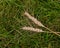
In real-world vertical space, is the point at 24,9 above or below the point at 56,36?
above

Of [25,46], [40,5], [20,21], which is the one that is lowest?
[25,46]

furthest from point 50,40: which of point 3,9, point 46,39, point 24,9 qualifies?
point 3,9

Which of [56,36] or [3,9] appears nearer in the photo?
[56,36]

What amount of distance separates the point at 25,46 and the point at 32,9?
47 cm

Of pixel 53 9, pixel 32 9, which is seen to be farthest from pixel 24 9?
pixel 53 9

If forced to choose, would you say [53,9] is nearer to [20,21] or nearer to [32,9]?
[32,9]

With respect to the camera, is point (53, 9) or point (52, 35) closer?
point (52, 35)

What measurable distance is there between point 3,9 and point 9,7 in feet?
0.25

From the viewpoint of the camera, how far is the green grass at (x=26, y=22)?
2639 millimetres

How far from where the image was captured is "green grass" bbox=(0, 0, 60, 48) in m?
2.64

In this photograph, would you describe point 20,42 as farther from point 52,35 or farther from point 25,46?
point 52,35

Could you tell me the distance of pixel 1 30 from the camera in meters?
2.75

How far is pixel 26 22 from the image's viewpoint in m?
2.75

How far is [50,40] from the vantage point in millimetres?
2641
